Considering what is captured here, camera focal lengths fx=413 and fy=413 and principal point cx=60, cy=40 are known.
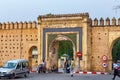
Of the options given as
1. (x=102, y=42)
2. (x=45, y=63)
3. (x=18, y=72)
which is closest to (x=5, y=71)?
(x=18, y=72)

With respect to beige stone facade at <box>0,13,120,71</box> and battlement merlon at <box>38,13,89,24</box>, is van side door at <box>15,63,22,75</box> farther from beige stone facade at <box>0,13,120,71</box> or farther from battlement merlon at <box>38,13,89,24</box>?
battlement merlon at <box>38,13,89,24</box>

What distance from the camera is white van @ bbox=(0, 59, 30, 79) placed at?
99.5 ft

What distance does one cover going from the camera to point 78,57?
38531 mm

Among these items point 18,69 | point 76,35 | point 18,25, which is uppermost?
point 18,25

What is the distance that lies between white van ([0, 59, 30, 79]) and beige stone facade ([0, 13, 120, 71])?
7.33 m

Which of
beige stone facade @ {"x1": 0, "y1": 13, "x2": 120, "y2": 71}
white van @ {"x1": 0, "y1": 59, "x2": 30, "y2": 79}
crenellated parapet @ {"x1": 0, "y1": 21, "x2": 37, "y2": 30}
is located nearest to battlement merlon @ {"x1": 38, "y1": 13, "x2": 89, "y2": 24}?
beige stone facade @ {"x1": 0, "y1": 13, "x2": 120, "y2": 71}

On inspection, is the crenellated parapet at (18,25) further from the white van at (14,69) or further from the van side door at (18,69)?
the van side door at (18,69)

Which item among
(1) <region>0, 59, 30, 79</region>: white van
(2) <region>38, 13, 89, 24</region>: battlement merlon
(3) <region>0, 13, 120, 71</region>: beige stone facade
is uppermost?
(2) <region>38, 13, 89, 24</region>: battlement merlon

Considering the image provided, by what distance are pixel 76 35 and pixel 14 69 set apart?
987 centimetres

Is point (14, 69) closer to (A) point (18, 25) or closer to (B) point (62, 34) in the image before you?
(B) point (62, 34)

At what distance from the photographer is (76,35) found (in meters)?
39.1

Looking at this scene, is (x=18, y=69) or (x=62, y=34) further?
→ (x=62, y=34)

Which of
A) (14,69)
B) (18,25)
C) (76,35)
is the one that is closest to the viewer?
(14,69)

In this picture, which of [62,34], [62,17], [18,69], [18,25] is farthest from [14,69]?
[18,25]
